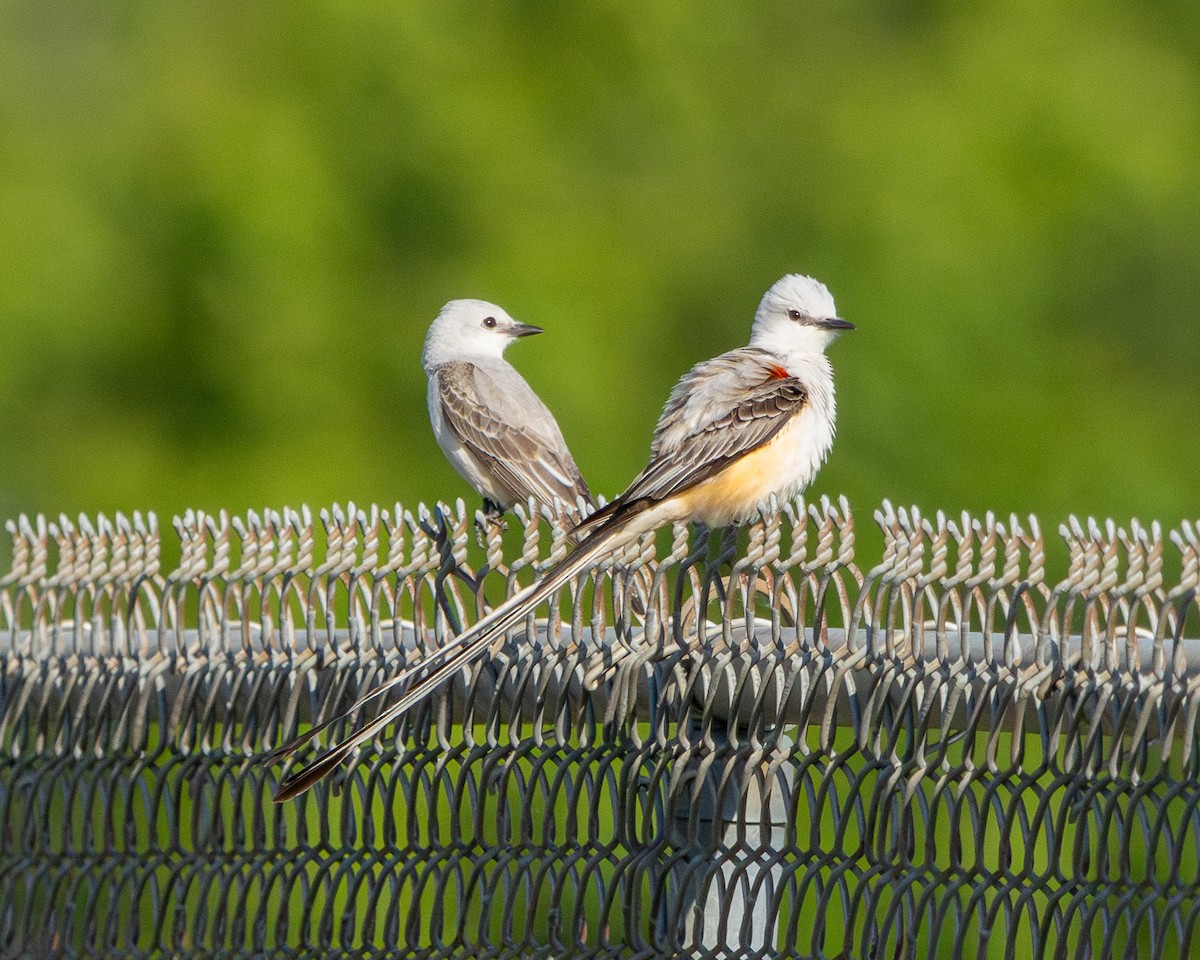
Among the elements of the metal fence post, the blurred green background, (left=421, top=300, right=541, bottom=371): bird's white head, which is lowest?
the metal fence post

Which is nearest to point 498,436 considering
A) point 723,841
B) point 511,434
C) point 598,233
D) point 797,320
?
point 511,434

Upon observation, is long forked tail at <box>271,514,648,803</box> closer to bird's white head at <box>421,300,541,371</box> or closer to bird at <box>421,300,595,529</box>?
bird at <box>421,300,595,529</box>

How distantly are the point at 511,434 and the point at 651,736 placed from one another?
13.1 feet

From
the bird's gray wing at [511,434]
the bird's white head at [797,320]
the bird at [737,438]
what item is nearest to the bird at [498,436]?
the bird's gray wing at [511,434]

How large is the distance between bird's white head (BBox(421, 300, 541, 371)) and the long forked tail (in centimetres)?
459

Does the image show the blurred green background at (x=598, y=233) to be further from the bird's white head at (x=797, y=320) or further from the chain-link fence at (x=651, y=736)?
the chain-link fence at (x=651, y=736)

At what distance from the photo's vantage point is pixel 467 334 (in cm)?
787

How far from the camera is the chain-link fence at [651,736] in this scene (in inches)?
98.2

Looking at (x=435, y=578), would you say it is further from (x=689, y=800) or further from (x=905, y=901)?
(x=905, y=901)

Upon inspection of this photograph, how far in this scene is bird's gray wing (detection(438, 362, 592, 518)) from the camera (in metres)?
6.79

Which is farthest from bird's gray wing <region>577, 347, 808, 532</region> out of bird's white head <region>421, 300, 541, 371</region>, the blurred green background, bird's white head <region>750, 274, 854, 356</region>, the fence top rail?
the blurred green background

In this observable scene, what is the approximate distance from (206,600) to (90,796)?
501 mm

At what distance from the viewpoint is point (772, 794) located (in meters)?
2.87

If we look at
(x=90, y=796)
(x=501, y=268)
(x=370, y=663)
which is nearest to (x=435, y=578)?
(x=370, y=663)
